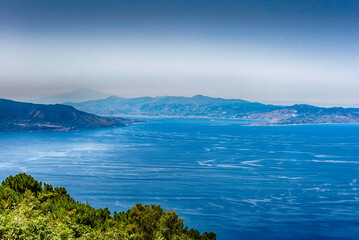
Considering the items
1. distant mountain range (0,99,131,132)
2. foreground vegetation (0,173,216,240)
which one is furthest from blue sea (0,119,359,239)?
distant mountain range (0,99,131,132)

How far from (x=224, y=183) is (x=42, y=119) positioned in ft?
360

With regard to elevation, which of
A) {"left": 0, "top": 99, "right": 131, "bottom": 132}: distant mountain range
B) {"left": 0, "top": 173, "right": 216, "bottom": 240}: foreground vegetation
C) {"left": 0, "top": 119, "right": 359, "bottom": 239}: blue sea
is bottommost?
{"left": 0, "top": 119, "right": 359, "bottom": 239}: blue sea

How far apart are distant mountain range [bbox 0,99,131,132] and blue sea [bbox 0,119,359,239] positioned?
53.5 meters

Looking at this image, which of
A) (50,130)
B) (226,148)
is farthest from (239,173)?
(50,130)

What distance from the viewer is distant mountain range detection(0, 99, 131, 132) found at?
12139cm

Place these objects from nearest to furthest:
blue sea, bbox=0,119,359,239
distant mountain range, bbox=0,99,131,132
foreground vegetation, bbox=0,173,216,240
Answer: foreground vegetation, bbox=0,173,216,240
blue sea, bbox=0,119,359,239
distant mountain range, bbox=0,99,131,132

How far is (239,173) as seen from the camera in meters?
47.4

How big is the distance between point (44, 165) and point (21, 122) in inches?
3141

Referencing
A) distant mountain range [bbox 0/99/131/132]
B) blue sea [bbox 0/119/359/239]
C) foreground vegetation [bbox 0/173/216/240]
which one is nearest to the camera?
foreground vegetation [bbox 0/173/216/240]

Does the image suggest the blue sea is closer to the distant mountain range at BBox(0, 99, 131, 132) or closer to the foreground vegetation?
the foreground vegetation

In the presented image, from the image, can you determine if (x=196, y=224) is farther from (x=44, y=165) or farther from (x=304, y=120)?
(x=304, y=120)

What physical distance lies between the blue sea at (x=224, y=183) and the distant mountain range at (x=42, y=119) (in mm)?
53475

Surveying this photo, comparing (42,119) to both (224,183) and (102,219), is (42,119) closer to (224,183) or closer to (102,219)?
(224,183)

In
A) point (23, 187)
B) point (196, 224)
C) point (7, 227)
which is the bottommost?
point (196, 224)
